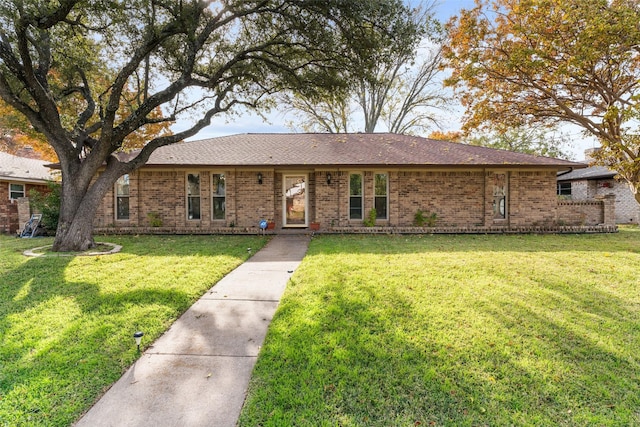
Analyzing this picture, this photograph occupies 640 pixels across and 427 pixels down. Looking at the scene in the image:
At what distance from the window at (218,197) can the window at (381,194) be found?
242 inches

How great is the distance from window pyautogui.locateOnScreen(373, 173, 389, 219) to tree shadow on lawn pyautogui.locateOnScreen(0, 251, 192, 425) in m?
8.99

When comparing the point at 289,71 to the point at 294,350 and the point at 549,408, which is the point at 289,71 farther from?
the point at 549,408

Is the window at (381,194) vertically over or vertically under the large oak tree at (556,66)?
under

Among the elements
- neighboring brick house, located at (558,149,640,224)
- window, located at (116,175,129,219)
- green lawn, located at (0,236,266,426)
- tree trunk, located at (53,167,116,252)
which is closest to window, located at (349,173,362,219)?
green lawn, located at (0,236,266,426)

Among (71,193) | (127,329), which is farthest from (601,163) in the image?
(71,193)

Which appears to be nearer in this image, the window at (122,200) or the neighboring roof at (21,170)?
the window at (122,200)

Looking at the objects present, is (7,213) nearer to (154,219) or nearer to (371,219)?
(154,219)

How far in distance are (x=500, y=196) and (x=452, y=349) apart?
444 inches

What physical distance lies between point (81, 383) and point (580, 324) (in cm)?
536

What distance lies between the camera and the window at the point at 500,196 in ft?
41.0

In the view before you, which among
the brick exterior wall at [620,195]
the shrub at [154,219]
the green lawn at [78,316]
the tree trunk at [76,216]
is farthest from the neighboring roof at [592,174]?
the tree trunk at [76,216]

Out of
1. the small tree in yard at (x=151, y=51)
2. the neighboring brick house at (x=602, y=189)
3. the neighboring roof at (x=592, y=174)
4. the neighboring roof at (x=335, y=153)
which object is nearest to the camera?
the small tree in yard at (x=151, y=51)

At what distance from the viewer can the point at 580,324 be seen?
380 centimetres

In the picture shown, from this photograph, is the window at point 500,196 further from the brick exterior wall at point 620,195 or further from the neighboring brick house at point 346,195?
the brick exterior wall at point 620,195
